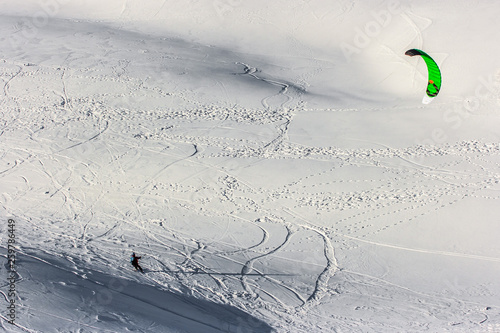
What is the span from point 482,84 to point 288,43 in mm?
7463

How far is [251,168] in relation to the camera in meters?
13.7

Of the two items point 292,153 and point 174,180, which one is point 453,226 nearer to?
point 292,153

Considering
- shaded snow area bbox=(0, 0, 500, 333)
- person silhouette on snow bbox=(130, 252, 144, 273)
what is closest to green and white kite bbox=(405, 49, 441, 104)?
shaded snow area bbox=(0, 0, 500, 333)

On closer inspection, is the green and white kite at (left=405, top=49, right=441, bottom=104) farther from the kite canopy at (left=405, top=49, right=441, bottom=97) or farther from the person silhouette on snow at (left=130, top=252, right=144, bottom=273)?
the person silhouette on snow at (left=130, top=252, right=144, bottom=273)

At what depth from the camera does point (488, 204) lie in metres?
12.4

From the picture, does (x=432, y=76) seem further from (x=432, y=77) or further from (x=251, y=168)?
(x=251, y=168)

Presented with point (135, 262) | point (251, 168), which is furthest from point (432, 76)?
point (135, 262)

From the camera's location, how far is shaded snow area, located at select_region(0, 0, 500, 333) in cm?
962

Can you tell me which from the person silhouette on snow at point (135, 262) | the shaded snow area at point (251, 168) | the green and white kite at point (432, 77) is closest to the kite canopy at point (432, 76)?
the green and white kite at point (432, 77)

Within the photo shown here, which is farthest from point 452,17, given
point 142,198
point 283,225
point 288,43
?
point 142,198

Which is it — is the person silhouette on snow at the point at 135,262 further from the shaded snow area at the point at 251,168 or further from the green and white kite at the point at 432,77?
the green and white kite at the point at 432,77

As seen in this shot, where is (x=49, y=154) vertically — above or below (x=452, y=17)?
below

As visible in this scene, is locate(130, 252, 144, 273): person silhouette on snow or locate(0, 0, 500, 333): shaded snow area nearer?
locate(0, 0, 500, 333): shaded snow area

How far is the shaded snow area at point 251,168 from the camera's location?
31.6 feet
